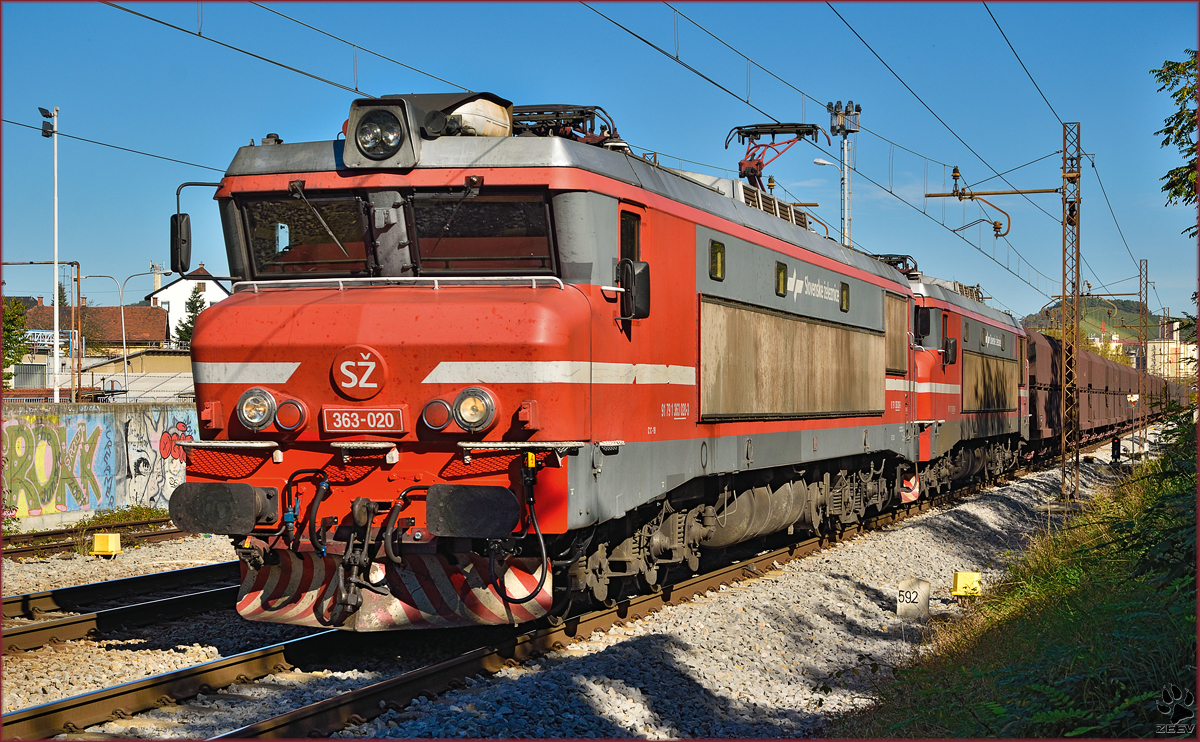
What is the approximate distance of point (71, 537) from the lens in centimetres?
1603

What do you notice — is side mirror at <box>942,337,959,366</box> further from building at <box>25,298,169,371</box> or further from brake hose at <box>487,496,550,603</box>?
building at <box>25,298,169,371</box>

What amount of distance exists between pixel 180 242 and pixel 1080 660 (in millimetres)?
7222

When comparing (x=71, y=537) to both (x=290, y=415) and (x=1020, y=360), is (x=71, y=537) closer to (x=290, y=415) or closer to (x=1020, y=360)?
(x=290, y=415)

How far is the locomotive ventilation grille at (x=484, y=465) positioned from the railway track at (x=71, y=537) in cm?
930

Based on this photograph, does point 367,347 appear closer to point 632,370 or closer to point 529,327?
point 529,327

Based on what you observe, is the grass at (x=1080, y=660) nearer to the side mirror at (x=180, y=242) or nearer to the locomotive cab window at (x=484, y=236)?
the locomotive cab window at (x=484, y=236)

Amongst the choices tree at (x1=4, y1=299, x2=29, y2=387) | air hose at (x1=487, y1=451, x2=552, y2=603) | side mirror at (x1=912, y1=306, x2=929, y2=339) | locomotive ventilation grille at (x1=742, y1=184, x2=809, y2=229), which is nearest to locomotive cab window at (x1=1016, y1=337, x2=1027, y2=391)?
side mirror at (x1=912, y1=306, x2=929, y2=339)

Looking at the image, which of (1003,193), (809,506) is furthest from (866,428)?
(1003,193)

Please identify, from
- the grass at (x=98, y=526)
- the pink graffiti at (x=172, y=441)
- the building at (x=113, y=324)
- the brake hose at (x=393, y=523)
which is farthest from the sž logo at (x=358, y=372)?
the building at (x=113, y=324)

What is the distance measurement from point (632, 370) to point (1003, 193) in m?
20.2

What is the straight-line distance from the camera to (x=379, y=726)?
6613mm

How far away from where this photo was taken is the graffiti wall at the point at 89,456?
17875 mm

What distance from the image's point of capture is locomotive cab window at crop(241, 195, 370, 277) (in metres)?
8.27

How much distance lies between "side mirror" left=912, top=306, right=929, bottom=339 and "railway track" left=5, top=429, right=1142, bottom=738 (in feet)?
33.7
